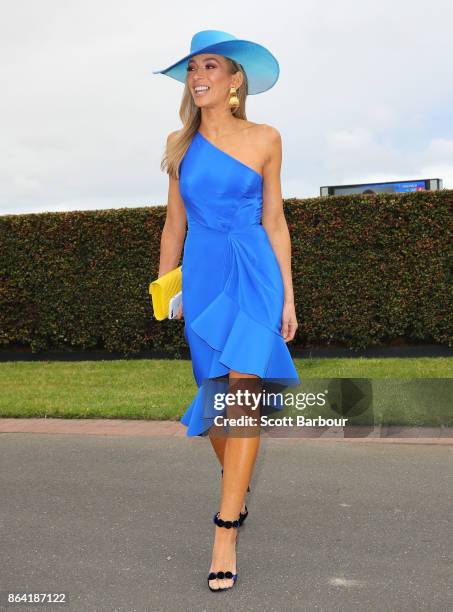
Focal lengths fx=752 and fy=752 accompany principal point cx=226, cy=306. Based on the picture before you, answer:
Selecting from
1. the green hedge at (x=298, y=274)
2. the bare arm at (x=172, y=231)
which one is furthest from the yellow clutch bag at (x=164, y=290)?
the green hedge at (x=298, y=274)

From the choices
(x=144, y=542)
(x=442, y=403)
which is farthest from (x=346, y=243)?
(x=144, y=542)

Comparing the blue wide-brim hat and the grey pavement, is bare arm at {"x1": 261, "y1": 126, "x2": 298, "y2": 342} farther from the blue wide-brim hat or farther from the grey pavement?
the grey pavement

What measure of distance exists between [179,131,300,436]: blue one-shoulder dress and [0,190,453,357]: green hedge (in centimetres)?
730

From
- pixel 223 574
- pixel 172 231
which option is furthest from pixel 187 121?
pixel 223 574

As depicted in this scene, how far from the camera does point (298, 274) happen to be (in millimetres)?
10664

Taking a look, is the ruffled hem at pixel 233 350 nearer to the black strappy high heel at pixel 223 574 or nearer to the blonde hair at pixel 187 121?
the black strappy high heel at pixel 223 574

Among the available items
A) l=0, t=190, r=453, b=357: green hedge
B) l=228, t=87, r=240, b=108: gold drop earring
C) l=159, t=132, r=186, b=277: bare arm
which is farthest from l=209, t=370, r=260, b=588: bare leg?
l=0, t=190, r=453, b=357: green hedge

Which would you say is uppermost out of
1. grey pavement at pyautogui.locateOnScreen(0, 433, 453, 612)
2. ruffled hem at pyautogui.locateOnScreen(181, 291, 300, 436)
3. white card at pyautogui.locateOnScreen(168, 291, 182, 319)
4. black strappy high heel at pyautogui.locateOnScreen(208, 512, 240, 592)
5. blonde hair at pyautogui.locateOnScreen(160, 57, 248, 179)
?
blonde hair at pyautogui.locateOnScreen(160, 57, 248, 179)

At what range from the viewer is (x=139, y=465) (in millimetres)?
5258

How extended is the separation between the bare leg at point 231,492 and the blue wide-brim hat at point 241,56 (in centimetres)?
137

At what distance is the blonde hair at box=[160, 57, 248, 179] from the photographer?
344 cm

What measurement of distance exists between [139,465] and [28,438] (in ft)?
4.61

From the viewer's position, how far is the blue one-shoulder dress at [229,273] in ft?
10.6

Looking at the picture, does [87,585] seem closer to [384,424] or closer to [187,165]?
[187,165]
